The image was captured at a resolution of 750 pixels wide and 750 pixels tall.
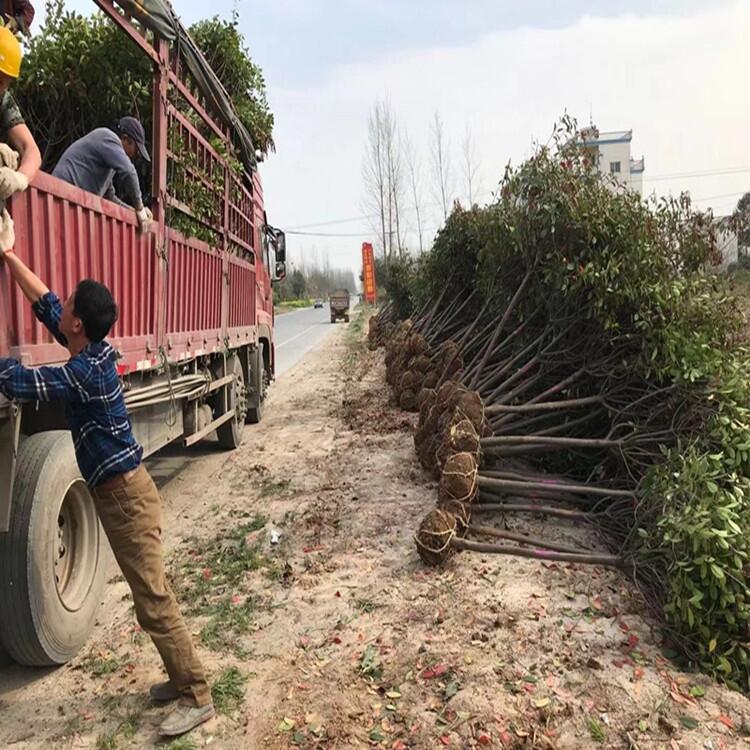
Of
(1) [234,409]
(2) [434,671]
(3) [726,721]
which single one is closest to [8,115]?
(2) [434,671]

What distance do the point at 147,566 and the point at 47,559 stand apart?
0.58 m

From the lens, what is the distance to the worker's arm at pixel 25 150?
2834 millimetres

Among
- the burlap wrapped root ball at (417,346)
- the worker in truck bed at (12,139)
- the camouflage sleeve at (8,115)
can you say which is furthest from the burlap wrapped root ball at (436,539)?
the burlap wrapped root ball at (417,346)

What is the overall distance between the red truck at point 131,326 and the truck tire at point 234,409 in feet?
0.07

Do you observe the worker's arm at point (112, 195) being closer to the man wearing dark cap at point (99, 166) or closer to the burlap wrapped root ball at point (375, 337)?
the man wearing dark cap at point (99, 166)

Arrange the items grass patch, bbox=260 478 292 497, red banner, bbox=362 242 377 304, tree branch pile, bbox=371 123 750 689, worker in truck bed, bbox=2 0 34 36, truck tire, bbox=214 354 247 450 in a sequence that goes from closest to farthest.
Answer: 1. worker in truck bed, bbox=2 0 34 36
2. tree branch pile, bbox=371 123 750 689
3. grass patch, bbox=260 478 292 497
4. truck tire, bbox=214 354 247 450
5. red banner, bbox=362 242 377 304

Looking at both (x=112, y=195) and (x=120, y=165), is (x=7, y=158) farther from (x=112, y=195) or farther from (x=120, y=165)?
(x=112, y=195)

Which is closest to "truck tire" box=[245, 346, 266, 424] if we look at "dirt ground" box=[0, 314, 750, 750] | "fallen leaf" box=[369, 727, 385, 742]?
"dirt ground" box=[0, 314, 750, 750]

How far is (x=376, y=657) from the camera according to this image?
343 cm

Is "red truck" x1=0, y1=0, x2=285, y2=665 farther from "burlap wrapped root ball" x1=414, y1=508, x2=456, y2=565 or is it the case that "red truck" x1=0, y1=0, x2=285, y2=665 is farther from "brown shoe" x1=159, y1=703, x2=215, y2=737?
"burlap wrapped root ball" x1=414, y1=508, x2=456, y2=565

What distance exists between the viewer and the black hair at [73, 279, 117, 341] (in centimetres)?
257

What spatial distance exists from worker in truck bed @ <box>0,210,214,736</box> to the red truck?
241 mm

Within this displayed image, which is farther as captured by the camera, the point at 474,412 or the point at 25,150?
the point at 474,412

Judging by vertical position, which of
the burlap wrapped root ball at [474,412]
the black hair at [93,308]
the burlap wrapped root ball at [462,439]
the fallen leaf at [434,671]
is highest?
the black hair at [93,308]
